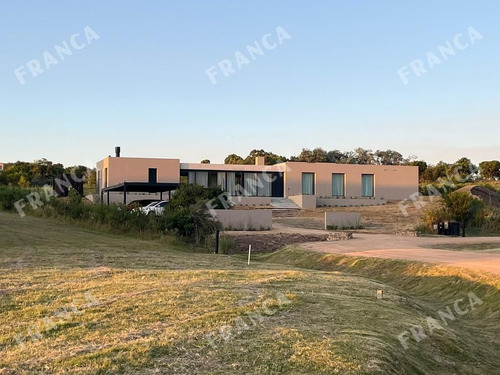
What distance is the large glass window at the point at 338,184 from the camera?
5822cm

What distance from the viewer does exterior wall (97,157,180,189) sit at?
168 ft

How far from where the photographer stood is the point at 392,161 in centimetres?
10038

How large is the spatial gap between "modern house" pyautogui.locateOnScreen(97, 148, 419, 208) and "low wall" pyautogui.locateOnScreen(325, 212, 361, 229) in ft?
51.6

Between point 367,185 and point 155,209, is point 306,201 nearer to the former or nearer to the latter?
point 367,185

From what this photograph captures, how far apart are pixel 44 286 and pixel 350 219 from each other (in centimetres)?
2746

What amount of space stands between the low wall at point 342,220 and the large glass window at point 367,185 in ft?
75.8

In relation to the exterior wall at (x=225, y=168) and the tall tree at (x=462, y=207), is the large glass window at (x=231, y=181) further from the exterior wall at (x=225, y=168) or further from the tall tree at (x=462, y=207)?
the tall tree at (x=462, y=207)

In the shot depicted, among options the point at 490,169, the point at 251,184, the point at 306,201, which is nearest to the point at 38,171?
the point at 251,184

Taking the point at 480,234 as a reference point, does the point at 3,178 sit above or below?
above

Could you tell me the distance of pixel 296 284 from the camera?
11742mm

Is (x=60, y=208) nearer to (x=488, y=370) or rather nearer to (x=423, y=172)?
(x=488, y=370)

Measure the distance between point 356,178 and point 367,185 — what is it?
1670mm

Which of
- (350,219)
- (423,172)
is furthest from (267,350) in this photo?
(423,172)

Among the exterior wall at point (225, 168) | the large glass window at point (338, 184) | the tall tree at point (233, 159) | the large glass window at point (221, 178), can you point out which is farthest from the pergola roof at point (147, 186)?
the tall tree at point (233, 159)
